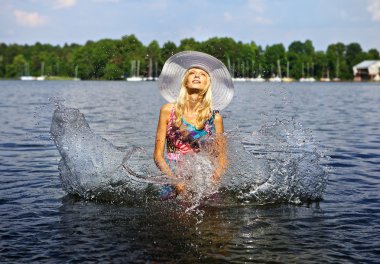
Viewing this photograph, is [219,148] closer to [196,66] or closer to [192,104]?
[192,104]

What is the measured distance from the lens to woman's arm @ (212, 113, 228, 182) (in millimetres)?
8039

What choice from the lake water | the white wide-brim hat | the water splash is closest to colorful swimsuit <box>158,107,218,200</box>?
the water splash

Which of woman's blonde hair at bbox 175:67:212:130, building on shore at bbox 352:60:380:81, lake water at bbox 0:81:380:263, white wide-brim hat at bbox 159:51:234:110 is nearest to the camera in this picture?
lake water at bbox 0:81:380:263

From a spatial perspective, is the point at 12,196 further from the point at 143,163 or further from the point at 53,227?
the point at 143,163

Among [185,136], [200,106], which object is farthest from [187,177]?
[200,106]

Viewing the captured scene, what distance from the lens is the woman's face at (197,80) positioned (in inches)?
314

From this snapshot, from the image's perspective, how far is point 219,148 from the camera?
8055mm

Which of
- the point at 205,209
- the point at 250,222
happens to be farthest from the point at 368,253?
the point at 205,209

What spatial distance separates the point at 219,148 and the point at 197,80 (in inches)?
40.9

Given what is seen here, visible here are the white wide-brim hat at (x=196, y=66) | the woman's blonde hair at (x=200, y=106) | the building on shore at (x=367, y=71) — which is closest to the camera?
Answer: the woman's blonde hair at (x=200, y=106)

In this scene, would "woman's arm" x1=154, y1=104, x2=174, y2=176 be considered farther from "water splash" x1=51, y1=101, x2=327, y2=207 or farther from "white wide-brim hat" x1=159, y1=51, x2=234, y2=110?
"white wide-brim hat" x1=159, y1=51, x2=234, y2=110

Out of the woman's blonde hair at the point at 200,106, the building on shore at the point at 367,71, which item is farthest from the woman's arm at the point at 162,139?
the building on shore at the point at 367,71

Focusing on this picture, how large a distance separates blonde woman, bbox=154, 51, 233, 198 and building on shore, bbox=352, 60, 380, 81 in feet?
583

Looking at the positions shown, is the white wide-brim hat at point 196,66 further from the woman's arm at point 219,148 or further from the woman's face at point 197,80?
the woman's arm at point 219,148
